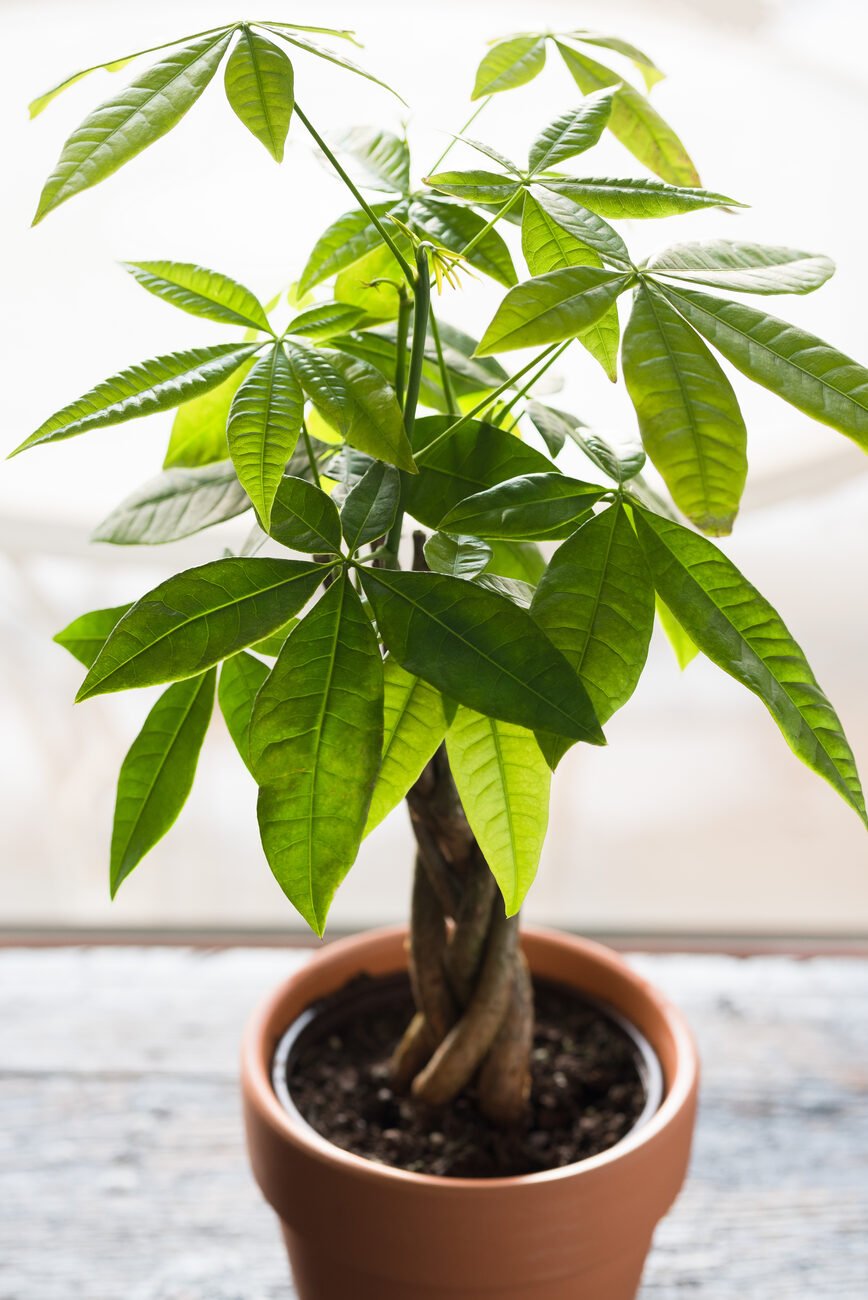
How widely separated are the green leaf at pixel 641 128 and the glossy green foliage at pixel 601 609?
0.91ft

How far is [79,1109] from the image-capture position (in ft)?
3.40

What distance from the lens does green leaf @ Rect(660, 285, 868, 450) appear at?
49 cm

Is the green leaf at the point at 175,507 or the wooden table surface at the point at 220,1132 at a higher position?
the green leaf at the point at 175,507

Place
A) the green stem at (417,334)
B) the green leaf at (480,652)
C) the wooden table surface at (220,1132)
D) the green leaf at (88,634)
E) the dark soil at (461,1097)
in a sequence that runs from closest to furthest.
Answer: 1. the green leaf at (480,652)
2. the green stem at (417,334)
3. the green leaf at (88,634)
4. the dark soil at (461,1097)
5. the wooden table surface at (220,1132)

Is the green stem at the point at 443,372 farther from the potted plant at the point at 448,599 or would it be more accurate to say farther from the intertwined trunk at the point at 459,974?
the intertwined trunk at the point at 459,974

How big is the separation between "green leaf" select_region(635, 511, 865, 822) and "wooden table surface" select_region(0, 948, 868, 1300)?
576mm

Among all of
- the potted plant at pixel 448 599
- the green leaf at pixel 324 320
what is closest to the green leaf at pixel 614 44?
the potted plant at pixel 448 599

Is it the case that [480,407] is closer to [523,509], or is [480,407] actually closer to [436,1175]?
[523,509]

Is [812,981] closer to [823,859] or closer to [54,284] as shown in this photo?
[823,859]

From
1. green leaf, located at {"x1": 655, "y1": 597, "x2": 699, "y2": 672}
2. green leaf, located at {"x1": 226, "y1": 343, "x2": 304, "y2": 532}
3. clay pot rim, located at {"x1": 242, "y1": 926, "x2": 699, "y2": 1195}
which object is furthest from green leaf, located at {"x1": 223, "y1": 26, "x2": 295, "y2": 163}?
clay pot rim, located at {"x1": 242, "y1": 926, "x2": 699, "y2": 1195}

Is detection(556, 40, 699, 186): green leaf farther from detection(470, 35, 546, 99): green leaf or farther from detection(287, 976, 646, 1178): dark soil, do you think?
detection(287, 976, 646, 1178): dark soil

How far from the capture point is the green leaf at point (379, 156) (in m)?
0.67

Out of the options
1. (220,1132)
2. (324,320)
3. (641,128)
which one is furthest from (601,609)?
(220,1132)

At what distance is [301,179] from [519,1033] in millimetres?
763
